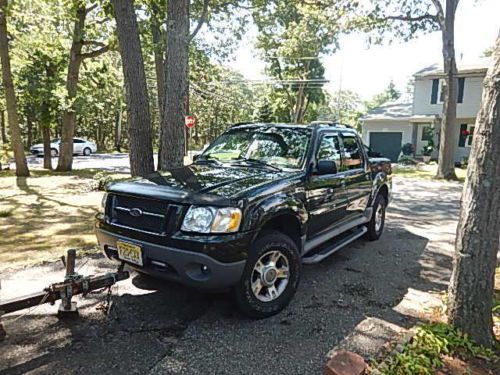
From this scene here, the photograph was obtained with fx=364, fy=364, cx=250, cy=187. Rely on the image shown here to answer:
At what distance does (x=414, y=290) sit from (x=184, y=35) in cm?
495

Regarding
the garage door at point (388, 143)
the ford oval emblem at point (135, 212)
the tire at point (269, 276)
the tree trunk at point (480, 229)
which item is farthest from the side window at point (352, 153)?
the garage door at point (388, 143)

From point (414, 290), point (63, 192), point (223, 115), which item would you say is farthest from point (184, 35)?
point (223, 115)

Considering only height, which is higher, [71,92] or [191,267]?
[71,92]

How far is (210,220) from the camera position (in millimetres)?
2930

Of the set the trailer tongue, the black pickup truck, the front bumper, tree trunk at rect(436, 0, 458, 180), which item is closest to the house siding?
tree trunk at rect(436, 0, 458, 180)

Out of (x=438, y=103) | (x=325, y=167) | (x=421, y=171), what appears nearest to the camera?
(x=325, y=167)

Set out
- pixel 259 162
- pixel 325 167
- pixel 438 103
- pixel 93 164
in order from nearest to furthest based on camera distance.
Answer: pixel 325 167
pixel 259 162
pixel 93 164
pixel 438 103

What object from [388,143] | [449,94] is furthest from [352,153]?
[388,143]

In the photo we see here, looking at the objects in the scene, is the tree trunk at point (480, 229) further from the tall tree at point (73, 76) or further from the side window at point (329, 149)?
the tall tree at point (73, 76)

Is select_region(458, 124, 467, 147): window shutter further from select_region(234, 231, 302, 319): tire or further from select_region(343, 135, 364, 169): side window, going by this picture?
select_region(234, 231, 302, 319): tire

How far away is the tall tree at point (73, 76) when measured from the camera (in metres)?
13.9

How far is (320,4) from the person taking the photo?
15.3 m

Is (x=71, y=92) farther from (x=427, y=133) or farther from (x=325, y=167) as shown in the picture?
(x=427, y=133)

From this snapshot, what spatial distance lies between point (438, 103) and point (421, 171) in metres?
6.79
